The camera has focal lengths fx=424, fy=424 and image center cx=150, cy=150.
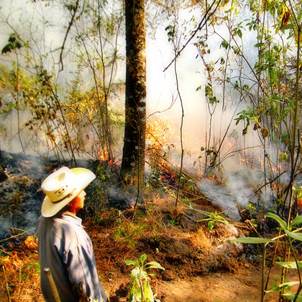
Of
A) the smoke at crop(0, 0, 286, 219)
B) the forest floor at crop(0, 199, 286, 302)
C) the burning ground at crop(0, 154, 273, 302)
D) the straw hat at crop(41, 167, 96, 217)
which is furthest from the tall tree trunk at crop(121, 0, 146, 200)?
the straw hat at crop(41, 167, 96, 217)

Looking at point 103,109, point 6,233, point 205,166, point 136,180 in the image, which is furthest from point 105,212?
point 205,166

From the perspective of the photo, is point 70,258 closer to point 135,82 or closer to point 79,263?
point 79,263

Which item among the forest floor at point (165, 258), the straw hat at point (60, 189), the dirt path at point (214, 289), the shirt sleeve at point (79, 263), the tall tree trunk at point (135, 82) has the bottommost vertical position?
the dirt path at point (214, 289)

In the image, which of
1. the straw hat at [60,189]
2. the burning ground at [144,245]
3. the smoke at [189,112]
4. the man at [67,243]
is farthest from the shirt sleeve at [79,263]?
the smoke at [189,112]

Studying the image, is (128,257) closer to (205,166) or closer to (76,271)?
(76,271)

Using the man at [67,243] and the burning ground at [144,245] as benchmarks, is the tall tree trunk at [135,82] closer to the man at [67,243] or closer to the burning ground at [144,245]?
the burning ground at [144,245]

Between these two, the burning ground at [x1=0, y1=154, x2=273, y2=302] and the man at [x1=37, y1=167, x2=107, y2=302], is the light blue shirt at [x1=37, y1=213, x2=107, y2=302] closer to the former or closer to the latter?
the man at [x1=37, y1=167, x2=107, y2=302]

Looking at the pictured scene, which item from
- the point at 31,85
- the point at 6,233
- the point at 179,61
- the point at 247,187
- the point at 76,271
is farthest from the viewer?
the point at 179,61

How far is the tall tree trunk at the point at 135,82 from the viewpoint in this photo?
255 inches

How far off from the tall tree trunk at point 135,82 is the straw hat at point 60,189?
3.74m

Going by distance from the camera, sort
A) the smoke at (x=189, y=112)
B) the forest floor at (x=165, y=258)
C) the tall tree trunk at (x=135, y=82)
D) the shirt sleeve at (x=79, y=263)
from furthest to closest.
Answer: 1. the smoke at (x=189, y=112)
2. the tall tree trunk at (x=135, y=82)
3. the forest floor at (x=165, y=258)
4. the shirt sleeve at (x=79, y=263)

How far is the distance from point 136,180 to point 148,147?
1828 mm

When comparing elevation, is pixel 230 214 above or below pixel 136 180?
below

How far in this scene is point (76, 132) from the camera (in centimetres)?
806
